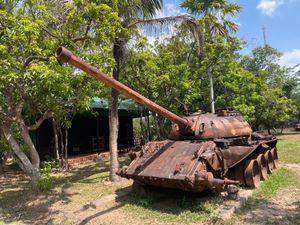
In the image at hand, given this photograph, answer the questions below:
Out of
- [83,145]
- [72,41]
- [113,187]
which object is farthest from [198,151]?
[83,145]

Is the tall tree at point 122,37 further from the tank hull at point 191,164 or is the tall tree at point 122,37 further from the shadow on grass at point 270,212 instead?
the shadow on grass at point 270,212

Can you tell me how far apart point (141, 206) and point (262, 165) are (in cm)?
408

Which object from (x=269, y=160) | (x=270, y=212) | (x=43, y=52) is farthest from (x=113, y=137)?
(x=270, y=212)

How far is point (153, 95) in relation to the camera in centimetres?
1366

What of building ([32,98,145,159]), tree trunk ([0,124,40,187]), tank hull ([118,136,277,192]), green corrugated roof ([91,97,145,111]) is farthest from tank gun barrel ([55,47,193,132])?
building ([32,98,145,159])

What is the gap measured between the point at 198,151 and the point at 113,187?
130 inches

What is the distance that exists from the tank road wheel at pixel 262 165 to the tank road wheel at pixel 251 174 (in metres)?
→ 0.25

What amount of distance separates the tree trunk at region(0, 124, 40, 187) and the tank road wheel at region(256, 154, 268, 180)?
5.87m

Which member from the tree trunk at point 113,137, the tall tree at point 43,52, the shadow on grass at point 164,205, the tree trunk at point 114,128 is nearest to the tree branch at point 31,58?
the tall tree at point 43,52

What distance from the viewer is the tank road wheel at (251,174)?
8.27 meters

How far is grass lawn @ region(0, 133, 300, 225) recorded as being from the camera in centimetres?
644

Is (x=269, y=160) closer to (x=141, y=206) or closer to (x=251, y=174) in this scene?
(x=251, y=174)

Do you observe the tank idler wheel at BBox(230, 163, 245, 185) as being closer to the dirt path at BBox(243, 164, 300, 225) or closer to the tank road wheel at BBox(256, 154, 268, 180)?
the tank road wheel at BBox(256, 154, 268, 180)

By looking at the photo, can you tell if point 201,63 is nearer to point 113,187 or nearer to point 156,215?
point 113,187
